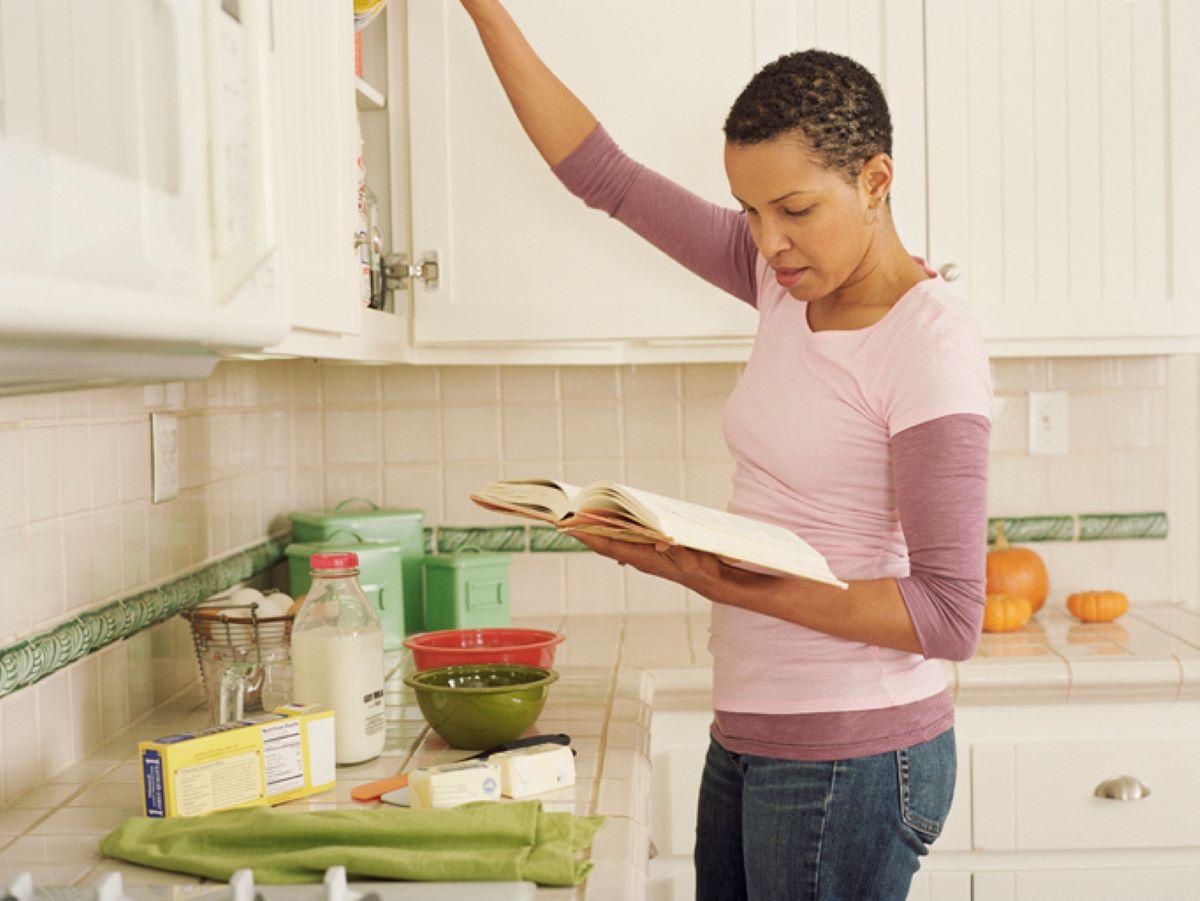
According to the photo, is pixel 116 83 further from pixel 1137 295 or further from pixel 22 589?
pixel 1137 295

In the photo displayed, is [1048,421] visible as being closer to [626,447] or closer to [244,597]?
[626,447]

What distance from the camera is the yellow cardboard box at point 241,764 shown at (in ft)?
4.00

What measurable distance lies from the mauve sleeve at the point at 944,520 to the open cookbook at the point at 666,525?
132 millimetres

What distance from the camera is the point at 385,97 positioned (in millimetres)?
2094

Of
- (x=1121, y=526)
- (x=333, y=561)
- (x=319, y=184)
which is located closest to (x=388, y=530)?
(x=333, y=561)

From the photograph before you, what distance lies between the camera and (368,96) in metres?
1.95

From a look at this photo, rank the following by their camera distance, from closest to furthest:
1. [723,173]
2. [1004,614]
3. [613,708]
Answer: [613,708] → [723,173] → [1004,614]

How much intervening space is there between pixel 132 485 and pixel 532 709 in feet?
2.00

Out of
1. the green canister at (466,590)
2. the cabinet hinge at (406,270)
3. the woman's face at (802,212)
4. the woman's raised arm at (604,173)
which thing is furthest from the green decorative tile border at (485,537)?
the woman's face at (802,212)

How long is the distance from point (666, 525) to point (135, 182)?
21.9 inches

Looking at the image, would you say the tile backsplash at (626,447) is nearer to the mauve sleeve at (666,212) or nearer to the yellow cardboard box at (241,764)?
the mauve sleeve at (666,212)

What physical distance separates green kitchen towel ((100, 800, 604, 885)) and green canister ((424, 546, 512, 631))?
0.94 meters

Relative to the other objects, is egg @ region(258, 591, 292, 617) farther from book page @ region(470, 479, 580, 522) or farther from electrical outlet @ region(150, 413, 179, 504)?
book page @ region(470, 479, 580, 522)

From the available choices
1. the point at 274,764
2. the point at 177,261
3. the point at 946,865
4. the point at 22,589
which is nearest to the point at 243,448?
the point at 22,589
